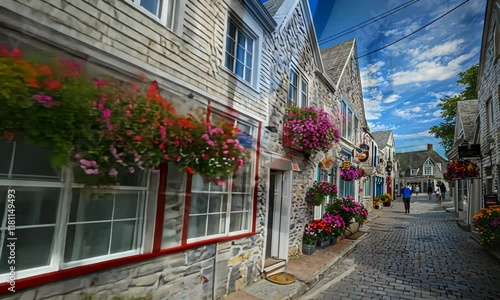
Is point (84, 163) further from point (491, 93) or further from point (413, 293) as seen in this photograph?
point (491, 93)

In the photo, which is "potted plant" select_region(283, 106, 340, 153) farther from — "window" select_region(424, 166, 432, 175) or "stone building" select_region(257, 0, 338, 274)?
"window" select_region(424, 166, 432, 175)

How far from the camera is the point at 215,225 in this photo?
4.09 meters

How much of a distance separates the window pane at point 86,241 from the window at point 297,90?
4972 mm

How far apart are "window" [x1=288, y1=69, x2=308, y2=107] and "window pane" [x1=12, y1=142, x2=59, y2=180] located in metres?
5.25

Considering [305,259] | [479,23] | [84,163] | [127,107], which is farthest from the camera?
[305,259]

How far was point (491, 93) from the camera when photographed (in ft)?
31.4

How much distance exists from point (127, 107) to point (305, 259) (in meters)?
5.81

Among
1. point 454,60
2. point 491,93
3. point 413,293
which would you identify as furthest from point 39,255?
point 491,93

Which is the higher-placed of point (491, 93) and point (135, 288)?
point (491, 93)

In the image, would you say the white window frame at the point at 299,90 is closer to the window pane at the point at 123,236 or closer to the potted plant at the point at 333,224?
the potted plant at the point at 333,224

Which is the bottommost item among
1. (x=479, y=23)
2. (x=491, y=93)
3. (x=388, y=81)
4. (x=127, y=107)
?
(x=127, y=107)

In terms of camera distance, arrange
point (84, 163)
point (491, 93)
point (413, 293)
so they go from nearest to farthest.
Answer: point (84, 163), point (413, 293), point (491, 93)

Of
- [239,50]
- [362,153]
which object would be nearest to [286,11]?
[239,50]

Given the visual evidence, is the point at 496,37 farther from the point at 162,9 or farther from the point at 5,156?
the point at 5,156
